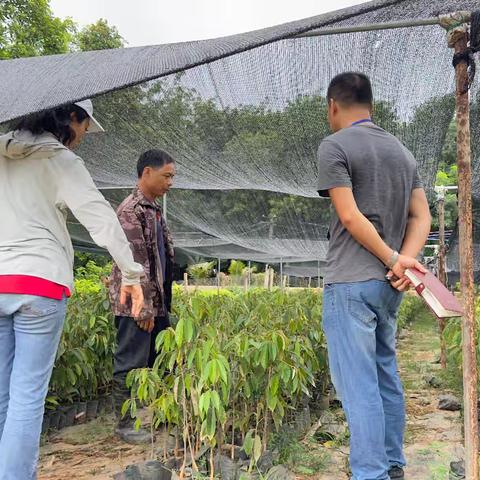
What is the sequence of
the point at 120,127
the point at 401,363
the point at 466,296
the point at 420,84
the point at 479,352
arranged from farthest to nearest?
the point at 401,363 → the point at 120,127 → the point at 479,352 → the point at 420,84 → the point at 466,296

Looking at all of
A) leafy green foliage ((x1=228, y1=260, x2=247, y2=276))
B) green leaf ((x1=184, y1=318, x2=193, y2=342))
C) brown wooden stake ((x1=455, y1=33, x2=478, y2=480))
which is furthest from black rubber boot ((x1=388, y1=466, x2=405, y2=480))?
leafy green foliage ((x1=228, y1=260, x2=247, y2=276))

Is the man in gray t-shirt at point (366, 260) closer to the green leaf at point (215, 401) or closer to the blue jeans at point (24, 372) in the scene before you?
the green leaf at point (215, 401)

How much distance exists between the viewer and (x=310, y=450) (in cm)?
301

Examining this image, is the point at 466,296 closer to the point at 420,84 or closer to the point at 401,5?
the point at 401,5

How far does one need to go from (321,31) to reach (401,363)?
16.6ft

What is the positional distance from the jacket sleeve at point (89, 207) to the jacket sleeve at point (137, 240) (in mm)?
1072

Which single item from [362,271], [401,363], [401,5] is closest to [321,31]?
[401,5]

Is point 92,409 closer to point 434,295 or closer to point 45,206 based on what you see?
point 45,206

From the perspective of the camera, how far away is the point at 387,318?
6.53 feet

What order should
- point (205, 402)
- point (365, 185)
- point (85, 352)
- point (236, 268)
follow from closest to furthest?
point (365, 185), point (205, 402), point (85, 352), point (236, 268)

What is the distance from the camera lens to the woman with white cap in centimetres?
182

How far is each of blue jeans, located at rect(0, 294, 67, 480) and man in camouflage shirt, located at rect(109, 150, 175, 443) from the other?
3.47ft

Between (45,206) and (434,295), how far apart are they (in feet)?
4.46

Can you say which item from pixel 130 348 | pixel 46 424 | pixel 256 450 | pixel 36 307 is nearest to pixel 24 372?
pixel 36 307
